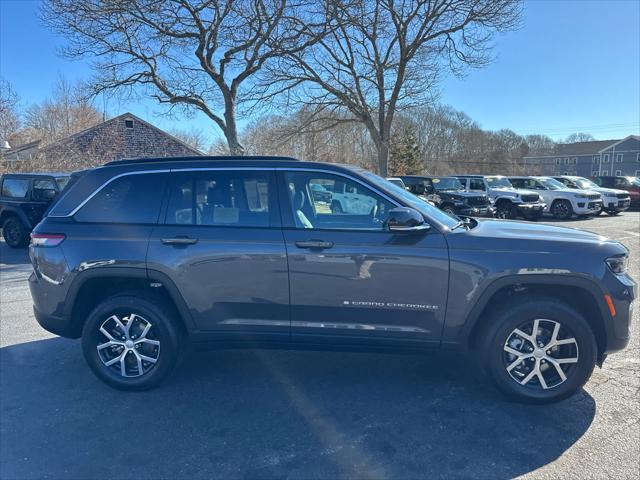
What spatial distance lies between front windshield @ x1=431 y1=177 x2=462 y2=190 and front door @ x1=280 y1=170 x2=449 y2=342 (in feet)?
45.1

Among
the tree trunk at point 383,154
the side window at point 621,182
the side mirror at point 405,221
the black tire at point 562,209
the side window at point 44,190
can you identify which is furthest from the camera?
the tree trunk at point 383,154

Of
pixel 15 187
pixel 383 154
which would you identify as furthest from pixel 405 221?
pixel 383 154

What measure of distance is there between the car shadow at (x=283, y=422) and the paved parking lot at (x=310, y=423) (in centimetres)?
1

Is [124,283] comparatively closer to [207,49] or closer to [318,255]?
[318,255]

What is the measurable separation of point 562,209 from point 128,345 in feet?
59.2

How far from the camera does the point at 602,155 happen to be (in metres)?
68.4

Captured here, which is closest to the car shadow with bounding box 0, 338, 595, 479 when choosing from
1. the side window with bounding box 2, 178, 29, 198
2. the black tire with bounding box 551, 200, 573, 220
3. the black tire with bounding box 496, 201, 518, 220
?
the side window with bounding box 2, 178, 29, 198

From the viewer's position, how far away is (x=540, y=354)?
3.15 m

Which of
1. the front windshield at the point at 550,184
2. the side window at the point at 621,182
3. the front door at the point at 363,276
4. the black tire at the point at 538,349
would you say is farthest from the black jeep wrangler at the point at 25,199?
the side window at the point at 621,182

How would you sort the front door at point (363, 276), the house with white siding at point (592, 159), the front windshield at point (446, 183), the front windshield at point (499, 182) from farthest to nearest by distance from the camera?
the house with white siding at point (592, 159) → the front windshield at point (499, 182) → the front windshield at point (446, 183) → the front door at point (363, 276)

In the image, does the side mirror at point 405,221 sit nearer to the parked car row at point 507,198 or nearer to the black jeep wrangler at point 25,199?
the black jeep wrangler at point 25,199

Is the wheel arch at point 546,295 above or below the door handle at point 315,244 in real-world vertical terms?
below

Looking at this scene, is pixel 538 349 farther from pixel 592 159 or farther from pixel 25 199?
pixel 592 159

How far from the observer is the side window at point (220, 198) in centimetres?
340
